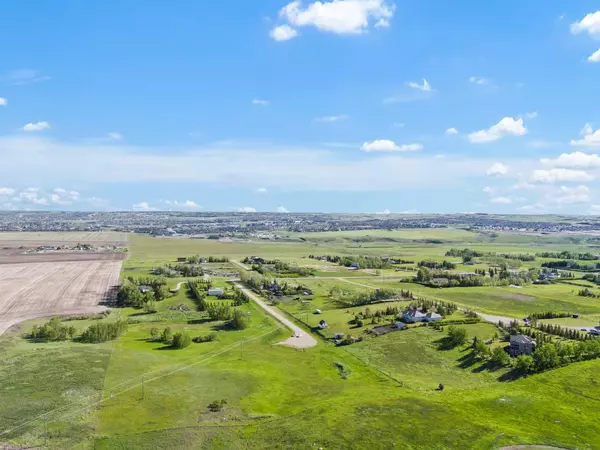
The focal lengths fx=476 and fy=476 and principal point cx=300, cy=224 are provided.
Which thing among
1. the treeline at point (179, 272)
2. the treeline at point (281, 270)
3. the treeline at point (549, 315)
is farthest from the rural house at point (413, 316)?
the treeline at point (179, 272)

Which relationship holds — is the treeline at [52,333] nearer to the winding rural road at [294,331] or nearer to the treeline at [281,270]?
the winding rural road at [294,331]

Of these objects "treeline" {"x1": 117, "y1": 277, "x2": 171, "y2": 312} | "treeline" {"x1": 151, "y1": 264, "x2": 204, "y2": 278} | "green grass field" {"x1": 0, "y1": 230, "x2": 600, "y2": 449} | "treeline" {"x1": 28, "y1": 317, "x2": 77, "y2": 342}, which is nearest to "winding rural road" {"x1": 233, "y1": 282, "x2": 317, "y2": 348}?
"green grass field" {"x1": 0, "y1": 230, "x2": 600, "y2": 449}

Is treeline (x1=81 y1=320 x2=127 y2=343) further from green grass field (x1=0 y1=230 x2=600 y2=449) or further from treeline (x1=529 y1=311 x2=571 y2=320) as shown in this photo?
treeline (x1=529 y1=311 x2=571 y2=320)

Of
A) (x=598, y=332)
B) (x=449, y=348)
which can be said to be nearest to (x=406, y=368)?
(x=449, y=348)

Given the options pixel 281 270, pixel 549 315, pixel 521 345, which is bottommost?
pixel 281 270

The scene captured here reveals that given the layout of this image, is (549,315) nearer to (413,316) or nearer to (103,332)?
(413,316)

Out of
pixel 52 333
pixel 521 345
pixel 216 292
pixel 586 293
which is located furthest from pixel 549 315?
pixel 52 333

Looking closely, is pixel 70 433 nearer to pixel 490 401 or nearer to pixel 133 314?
pixel 490 401
